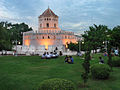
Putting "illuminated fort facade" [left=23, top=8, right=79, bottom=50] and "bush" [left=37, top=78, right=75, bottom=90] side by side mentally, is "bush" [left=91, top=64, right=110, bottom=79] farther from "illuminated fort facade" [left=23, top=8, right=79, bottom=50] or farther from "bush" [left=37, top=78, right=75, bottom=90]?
"illuminated fort facade" [left=23, top=8, right=79, bottom=50]

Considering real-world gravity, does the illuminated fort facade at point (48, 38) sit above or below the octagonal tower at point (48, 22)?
below

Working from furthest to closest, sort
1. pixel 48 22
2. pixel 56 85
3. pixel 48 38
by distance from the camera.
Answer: pixel 48 22
pixel 48 38
pixel 56 85

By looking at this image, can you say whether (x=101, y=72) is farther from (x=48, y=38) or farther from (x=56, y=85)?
(x=48, y=38)

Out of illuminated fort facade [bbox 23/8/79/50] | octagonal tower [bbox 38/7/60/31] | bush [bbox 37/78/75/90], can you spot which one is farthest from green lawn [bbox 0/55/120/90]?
octagonal tower [bbox 38/7/60/31]

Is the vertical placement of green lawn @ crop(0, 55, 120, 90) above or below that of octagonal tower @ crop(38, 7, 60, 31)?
below

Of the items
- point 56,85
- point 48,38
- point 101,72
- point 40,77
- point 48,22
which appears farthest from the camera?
point 48,22

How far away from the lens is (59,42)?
71.2 m

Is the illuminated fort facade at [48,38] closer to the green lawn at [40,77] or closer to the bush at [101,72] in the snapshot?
the green lawn at [40,77]

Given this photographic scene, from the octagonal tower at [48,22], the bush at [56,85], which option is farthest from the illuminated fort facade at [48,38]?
the bush at [56,85]

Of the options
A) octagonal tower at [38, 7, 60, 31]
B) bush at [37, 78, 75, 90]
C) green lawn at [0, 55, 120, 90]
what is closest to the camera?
bush at [37, 78, 75, 90]

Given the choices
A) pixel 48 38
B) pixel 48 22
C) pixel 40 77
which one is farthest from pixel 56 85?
pixel 48 22

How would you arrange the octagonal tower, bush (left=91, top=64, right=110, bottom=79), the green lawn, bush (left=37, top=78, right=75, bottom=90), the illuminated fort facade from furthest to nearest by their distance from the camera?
the octagonal tower → the illuminated fort facade → bush (left=91, top=64, right=110, bottom=79) → the green lawn → bush (left=37, top=78, right=75, bottom=90)

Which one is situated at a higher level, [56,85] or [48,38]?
[48,38]

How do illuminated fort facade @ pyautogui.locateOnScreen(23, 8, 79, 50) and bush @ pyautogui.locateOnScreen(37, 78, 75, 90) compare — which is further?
illuminated fort facade @ pyautogui.locateOnScreen(23, 8, 79, 50)
